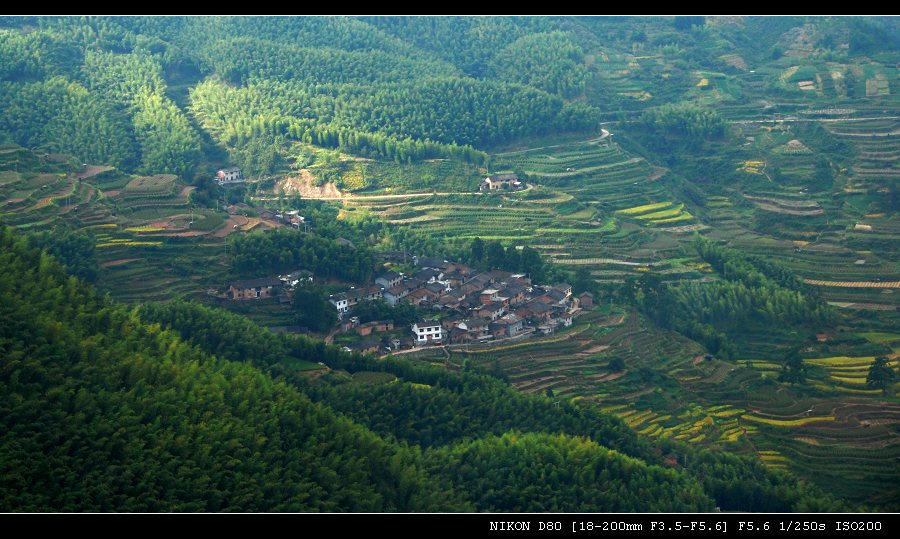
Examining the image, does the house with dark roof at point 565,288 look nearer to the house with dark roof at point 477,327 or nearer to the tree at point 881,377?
the house with dark roof at point 477,327

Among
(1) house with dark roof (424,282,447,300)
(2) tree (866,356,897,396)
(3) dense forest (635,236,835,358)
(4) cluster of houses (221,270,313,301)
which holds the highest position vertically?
(4) cluster of houses (221,270,313,301)

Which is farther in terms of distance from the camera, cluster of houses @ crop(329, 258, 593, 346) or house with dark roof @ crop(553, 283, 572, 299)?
house with dark roof @ crop(553, 283, 572, 299)

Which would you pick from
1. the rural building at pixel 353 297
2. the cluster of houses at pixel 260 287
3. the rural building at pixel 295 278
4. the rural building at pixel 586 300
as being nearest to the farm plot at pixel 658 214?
the rural building at pixel 586 300

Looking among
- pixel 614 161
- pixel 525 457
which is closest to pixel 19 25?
pixel 614 161

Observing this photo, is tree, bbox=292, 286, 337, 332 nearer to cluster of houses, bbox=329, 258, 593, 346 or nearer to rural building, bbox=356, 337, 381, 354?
cluster of houses, bbox=329, 258, 593, 346

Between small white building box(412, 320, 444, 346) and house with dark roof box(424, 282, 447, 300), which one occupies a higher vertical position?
house with dark roof box(424, 282, 447, 300)

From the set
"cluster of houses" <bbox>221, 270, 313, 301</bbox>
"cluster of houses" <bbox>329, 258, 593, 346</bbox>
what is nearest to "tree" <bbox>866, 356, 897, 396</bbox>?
"cluster of houses" <bbox>329, 258, 593, 346</bbox>

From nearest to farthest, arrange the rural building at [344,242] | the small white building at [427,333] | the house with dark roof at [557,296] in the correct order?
the small white building at [427,333] < the house with dark roof at [557,296] < the rural building at [344,242]

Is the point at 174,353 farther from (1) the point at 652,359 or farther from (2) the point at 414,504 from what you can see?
(1) the point at 652,359
